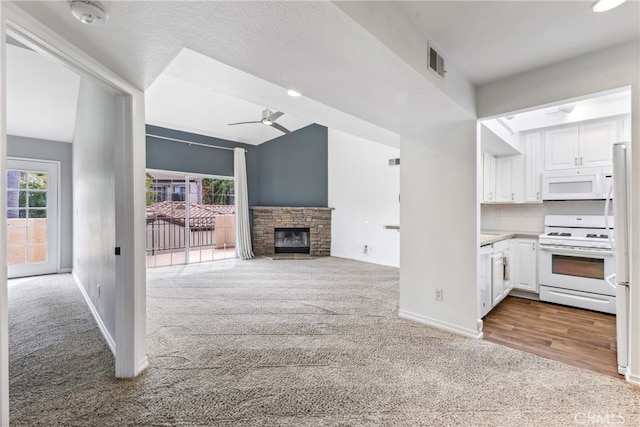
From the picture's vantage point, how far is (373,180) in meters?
6.50

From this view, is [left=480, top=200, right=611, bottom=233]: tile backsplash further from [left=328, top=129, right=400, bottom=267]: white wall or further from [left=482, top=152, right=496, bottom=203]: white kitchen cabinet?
[left=328, top=129, right=400, bottom=267]: white wall

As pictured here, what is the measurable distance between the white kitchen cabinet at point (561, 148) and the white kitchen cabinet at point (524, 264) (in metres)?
1.07

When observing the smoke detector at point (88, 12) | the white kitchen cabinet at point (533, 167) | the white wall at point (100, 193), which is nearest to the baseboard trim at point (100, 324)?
the white wall at point (100, 193)

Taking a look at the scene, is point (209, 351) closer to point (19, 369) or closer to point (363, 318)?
point (19, 369)

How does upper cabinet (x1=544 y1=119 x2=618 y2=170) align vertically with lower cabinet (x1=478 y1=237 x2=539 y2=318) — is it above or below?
above

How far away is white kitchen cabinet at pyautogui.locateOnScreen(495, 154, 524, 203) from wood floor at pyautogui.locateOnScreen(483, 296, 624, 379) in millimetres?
1494

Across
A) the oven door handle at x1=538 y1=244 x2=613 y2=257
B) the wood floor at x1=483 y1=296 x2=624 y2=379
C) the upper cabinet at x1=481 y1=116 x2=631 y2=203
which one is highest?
the upper cabinet at x1=481 y1=116 x2=631 y2=203

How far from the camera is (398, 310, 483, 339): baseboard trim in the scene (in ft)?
8.92

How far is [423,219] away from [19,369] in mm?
3625

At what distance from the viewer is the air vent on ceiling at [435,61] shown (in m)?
1.96

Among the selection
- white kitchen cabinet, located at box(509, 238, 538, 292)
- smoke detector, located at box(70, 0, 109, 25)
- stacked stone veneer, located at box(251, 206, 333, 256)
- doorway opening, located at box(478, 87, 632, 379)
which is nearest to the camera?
smoke detector, located at box(70, 0, 109, 25)

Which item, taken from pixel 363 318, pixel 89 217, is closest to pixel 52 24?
pixel 89 217

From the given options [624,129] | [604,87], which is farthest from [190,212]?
[624,129]

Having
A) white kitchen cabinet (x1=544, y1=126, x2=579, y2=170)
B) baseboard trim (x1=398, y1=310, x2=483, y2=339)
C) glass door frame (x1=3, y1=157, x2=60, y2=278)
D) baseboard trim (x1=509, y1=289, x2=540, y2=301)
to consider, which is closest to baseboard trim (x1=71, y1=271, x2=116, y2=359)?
glass door frame (x1=3, y1=157, x2=60, y2=278)
